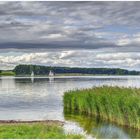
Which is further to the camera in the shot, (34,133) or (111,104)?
(111,104)

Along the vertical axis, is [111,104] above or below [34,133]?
above

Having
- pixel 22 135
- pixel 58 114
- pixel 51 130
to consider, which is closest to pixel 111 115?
pixel 58 114

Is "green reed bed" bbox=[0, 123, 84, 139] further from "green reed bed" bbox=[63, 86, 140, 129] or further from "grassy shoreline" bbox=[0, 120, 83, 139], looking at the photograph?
"green reed bed" bbox=[63, 86, 140, 129]

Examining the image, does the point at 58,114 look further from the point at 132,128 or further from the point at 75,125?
the point at 132,128

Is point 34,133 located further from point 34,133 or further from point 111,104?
point 111,104

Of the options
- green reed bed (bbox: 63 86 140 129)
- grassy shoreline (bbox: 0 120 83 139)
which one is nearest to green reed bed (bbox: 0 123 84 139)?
grassy shoreline (bbox: 0 120 83 139)

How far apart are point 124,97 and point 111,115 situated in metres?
2.79

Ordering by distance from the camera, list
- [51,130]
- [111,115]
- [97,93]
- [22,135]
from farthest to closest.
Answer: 1. [97,93]
2. [111,115]
3. [51,130]
4. [22,135]

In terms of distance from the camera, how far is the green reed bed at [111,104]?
2786cm

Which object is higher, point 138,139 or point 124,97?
point 124,97

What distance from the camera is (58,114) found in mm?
37500

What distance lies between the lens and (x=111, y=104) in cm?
3142

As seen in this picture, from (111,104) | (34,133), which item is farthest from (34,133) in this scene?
(111,104)

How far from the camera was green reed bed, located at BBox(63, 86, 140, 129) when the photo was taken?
91.4 ft
